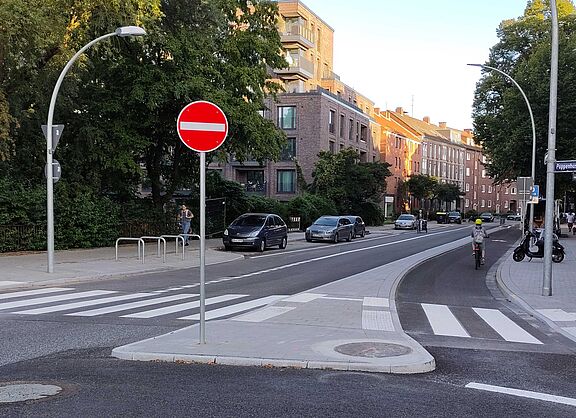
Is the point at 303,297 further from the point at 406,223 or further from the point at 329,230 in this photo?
the point at 406,223

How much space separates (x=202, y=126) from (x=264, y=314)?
391 cm

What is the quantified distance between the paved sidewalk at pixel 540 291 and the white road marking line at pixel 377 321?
2.74 m

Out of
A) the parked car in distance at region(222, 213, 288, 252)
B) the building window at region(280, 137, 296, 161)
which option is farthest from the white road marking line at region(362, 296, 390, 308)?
the building window at region(280, 137, 296, 161)

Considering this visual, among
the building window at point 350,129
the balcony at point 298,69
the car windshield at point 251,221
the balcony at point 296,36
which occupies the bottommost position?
the car windshield at point 251,221

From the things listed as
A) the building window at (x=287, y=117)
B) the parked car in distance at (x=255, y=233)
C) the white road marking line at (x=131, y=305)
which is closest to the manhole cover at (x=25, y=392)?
the white road marking line at (x=131, y=305)

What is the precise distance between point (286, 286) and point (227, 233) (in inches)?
470

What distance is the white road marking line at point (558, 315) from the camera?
10922mm

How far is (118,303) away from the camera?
37.5ft

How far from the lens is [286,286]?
49.1 ft

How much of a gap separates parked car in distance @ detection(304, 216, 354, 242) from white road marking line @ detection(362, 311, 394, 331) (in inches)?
937

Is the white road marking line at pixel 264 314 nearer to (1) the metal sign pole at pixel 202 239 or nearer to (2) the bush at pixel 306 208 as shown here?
(1) the metal sign pole at pixel 202 239

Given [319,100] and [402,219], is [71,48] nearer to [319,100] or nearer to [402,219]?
[319,100]

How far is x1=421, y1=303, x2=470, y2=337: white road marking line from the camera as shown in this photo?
30.5 feet

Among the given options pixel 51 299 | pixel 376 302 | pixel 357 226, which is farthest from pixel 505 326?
pixel 357 226
